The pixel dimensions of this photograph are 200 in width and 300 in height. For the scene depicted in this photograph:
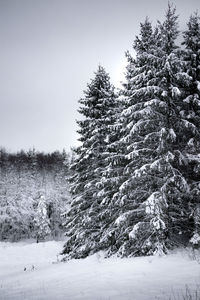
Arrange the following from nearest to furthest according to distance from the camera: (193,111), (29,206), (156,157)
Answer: (156,157)
(193,111)
(29,206)

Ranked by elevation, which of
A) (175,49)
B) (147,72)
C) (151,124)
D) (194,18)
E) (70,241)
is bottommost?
(70,241)

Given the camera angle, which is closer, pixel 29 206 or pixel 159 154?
pixel 159 154

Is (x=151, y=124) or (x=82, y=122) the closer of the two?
(x=151, y=124)

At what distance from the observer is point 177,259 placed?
10148 mm

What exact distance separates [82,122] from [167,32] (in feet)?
28.9

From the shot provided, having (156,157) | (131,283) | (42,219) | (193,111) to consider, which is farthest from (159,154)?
(42,219)

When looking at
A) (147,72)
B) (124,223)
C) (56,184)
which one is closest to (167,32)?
(147,72)

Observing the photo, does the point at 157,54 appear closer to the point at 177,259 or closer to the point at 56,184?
the point at 177,259

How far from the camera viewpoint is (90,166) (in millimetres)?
18391

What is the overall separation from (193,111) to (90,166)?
8405mm

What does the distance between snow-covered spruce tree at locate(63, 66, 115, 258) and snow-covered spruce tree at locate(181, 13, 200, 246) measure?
5.82 m

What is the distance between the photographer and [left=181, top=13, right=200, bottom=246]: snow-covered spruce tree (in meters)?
11.5

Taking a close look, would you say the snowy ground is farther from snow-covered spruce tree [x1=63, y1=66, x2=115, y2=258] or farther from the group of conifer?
snow-covered spruce tree [x1=63, y1=66, x2=115, y2=258]

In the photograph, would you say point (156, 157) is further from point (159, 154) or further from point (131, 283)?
point (131, 283)
